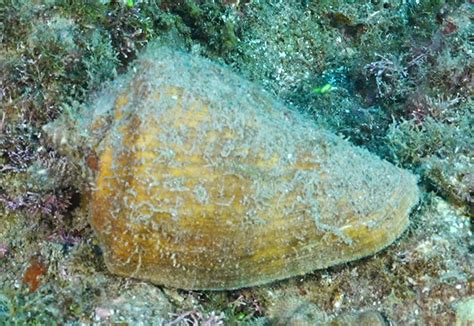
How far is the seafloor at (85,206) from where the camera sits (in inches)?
141

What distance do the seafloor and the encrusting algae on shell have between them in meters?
0.28

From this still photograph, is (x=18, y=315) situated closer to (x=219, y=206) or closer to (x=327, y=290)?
(x=219, y=206)

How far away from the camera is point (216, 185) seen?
10.8 ft

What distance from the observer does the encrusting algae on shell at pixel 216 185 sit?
3256 mm

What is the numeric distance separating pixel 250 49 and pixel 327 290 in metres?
2.46

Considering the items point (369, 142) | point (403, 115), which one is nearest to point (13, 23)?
point (369, 142)

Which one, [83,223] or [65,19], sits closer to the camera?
[83,223]

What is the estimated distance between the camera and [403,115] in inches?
190

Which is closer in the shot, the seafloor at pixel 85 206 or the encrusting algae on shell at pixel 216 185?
the encrusting algae on shell at pixel 216 185

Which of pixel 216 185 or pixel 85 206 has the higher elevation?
pixel 216 185

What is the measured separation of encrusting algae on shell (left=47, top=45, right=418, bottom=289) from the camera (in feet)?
10.7

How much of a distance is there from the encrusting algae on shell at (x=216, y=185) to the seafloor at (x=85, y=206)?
28cm

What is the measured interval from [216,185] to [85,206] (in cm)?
104

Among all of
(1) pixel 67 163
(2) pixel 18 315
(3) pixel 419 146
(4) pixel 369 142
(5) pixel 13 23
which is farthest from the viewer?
(4) pixel 369 142
